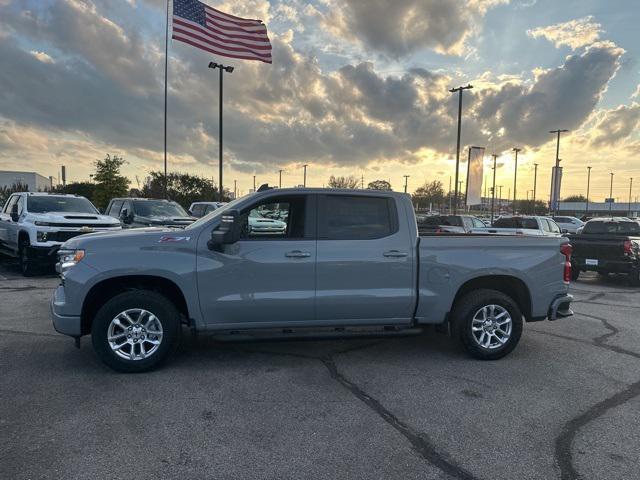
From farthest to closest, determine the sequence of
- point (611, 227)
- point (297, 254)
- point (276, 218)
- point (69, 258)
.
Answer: point (611, 227) → point (276, 218) → point (297, 254) → point (69, 258)

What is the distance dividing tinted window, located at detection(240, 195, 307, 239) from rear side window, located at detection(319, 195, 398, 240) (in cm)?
25

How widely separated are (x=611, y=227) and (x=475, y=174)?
709 inches

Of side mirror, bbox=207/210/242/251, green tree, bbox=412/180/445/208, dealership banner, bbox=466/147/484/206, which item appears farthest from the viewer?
green tree, bbox=412/180/445/208

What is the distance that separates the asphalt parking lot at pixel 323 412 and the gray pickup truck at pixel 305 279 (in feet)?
1.33

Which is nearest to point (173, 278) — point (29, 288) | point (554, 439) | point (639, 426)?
point (554, 439)

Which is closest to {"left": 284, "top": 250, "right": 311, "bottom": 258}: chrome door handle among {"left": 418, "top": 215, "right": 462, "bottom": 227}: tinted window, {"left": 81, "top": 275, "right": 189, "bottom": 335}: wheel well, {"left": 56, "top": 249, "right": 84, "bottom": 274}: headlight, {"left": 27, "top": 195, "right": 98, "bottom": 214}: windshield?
{"left": 81, "top": 275, "right": 189, "bottom": 335}: wheel well

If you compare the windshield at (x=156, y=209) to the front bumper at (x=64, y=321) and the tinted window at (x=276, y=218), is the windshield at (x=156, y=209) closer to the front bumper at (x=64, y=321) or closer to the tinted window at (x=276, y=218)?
the front bumper at (x=64, y=321)

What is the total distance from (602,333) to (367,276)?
3.98 metres

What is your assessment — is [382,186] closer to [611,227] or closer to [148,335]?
[148,335]

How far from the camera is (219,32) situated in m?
17.8

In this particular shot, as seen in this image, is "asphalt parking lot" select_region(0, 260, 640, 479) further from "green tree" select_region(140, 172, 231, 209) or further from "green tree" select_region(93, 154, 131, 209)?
"green tree" select_region(140, 172, 231, 209)

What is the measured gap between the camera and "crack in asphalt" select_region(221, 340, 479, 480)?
122 inches

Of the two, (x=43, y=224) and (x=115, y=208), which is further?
(x=115, y=208)

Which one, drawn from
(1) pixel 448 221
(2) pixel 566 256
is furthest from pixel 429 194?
(2) pixel 566 256
